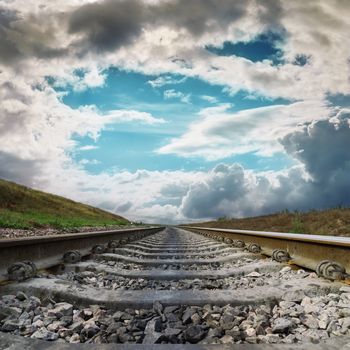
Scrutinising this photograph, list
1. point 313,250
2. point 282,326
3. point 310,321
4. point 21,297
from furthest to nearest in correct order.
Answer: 1. point 313,250
2. point 21,297
3. point 310,321
4. point 282,326

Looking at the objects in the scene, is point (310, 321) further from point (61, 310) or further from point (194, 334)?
point (61, 310)

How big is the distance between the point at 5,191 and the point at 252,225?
2647 cm

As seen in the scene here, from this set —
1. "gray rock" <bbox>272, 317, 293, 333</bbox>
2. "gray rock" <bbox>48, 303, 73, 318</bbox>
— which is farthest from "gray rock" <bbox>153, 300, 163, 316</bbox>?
"gray rock" <bbox>272, 317, 293, 333</bbox>

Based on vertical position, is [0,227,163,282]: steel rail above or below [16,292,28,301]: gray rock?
above

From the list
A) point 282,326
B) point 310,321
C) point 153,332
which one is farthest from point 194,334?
point 310,321

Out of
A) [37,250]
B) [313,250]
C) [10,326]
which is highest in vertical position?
[313,250]

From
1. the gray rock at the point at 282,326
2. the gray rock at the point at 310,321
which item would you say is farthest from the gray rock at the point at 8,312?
the gray rock at the point at 310,321

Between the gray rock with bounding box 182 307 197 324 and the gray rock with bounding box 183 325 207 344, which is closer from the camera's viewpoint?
the gray rock with bounding box 183 325 207 344

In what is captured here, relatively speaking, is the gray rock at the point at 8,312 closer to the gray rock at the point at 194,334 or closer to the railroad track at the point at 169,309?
the railroad track at the point at 169,309

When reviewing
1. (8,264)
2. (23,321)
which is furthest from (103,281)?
(23,321)

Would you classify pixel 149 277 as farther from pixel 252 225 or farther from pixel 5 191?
pixel 5 191

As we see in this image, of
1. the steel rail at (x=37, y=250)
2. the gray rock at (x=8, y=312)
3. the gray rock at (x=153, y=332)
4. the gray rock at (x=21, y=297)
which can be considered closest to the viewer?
the gray rock at (x=153, y=332)

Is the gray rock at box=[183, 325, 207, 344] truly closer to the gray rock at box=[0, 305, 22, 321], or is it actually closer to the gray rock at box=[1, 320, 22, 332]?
the gray rock at box=[1, 320, 22, 332]

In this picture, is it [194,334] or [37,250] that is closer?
[194,334]
